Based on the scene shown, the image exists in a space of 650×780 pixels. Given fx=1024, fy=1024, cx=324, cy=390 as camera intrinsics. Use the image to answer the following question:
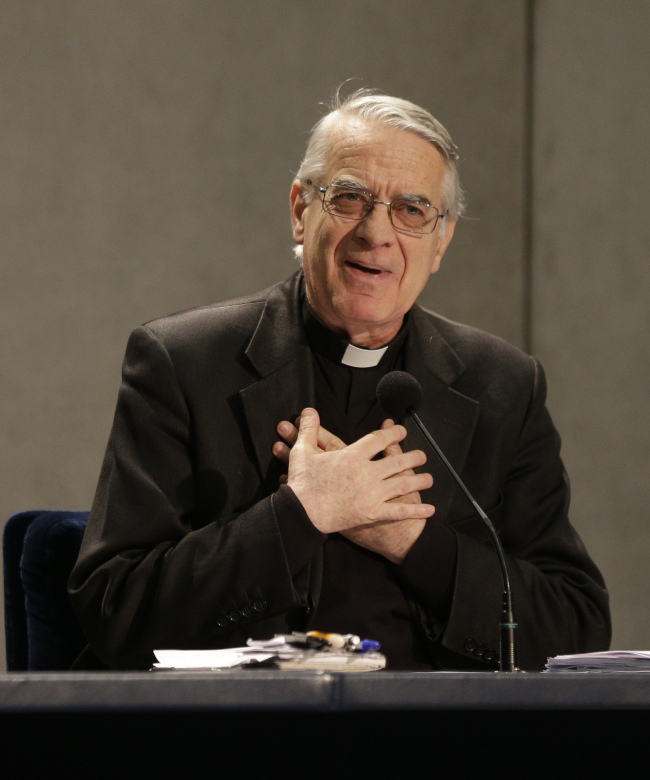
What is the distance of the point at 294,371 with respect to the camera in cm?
209

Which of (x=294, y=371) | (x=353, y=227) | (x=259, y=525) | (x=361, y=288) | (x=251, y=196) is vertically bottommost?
(x=259, y=525)

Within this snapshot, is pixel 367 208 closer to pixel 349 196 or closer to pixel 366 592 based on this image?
pixel 349 196

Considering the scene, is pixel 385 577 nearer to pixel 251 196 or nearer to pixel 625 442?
pixel 625 442

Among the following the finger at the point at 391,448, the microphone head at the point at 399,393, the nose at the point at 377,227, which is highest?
the nose at the point at 377,227

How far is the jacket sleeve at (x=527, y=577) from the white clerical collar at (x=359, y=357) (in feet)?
1.08

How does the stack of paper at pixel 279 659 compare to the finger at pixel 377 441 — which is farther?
the finger at pixel 377 441

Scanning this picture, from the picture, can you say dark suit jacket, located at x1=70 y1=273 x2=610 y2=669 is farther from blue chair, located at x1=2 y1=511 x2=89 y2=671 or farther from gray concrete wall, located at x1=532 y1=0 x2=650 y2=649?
gray concrete wall, located at x1=532 y1=0 x2=650 y2=649

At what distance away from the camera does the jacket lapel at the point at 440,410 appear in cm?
209

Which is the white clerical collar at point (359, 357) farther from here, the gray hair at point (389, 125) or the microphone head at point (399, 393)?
the microphone head at point (399, 393)

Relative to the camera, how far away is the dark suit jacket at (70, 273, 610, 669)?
1.81 meters

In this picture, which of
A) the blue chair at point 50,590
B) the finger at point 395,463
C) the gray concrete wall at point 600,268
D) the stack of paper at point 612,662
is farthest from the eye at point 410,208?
the gray concrete wall at point 600,268

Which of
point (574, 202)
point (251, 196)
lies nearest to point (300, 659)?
point (251, 196)

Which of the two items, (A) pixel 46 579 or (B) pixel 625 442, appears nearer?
(A) pixel 46 579

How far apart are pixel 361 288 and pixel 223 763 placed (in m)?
1.35
